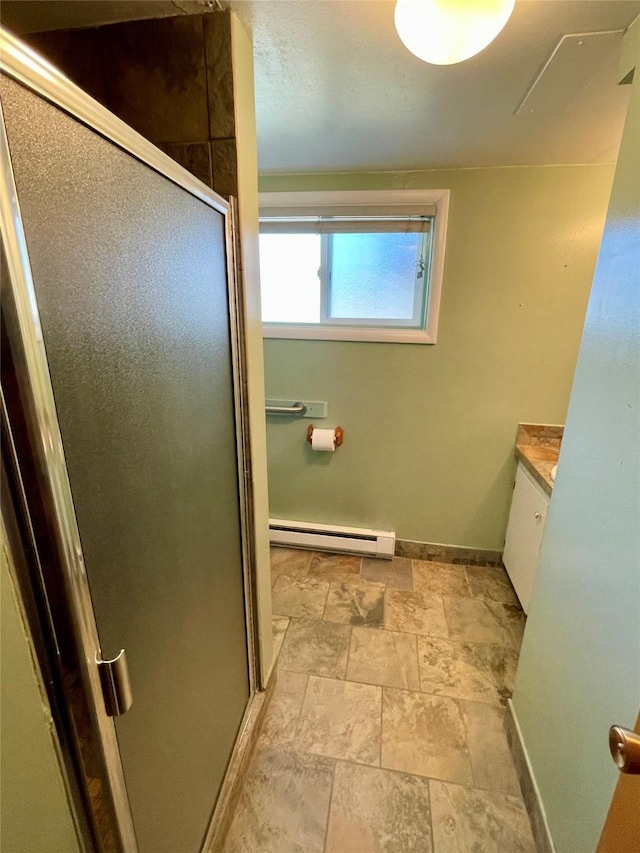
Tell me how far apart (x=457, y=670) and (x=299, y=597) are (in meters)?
0.83

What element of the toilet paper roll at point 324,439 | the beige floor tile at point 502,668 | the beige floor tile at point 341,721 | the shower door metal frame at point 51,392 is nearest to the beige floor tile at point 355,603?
the beige floor tile at point 341,721

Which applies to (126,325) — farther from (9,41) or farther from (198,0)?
(198,0)

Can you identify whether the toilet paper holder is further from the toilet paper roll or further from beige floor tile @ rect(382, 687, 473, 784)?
beige floor tile @ rect(382, 687, 473, 784)

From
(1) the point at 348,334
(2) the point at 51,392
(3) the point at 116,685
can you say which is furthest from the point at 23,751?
(1) the point at 348,334

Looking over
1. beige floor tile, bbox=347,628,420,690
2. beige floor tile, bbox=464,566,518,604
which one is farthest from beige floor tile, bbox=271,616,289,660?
beige floor tile, bbox=464,566,518,604

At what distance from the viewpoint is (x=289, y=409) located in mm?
2262

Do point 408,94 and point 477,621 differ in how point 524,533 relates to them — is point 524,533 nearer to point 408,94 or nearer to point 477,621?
point 477,621

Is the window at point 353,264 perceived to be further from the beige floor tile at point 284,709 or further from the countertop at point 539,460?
the beige floor tile at point 284,709

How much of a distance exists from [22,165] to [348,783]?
1.74 metres

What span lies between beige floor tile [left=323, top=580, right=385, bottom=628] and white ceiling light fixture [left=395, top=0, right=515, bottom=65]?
209 cm

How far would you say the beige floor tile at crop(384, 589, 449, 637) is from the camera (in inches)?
74.8

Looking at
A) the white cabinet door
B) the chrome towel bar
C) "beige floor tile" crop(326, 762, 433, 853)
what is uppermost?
→ the chrome towel bar

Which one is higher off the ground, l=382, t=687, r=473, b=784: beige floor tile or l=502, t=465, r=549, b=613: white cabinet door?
l=502, t=465, r=549, b=613: white cabinet door

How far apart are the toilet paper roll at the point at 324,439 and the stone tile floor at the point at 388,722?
0.76 metres
